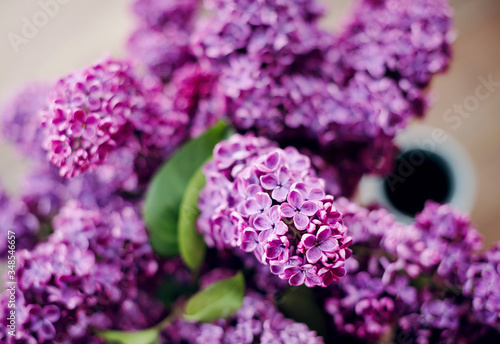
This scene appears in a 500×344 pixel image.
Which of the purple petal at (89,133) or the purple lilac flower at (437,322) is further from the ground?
the purple petal at (89,133)

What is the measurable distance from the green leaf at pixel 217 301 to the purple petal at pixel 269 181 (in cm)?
15

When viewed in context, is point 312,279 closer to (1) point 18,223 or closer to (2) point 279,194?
(2) point 279,194

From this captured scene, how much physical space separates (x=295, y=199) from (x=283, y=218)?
0.02m

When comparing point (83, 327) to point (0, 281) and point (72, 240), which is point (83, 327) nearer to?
point (72, 240)

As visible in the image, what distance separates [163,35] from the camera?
0.66m

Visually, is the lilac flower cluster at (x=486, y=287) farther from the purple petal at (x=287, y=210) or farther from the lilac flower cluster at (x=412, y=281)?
the purple petal at (x=287, y=210)

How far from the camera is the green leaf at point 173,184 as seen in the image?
0.50 m

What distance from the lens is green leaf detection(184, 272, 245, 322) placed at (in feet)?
1.52

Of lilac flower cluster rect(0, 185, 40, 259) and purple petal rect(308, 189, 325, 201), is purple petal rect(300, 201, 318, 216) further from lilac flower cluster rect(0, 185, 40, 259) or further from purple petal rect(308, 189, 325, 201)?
lilac flower cluster rect(0, 185, 40, 259)

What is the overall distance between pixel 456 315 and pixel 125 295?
362 mm

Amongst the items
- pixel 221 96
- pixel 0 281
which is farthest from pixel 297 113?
pixel 0 281

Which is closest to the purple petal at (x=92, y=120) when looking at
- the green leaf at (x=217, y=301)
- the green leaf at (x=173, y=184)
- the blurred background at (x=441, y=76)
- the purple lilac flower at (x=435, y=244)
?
the green leaf at (x=173, y=184)

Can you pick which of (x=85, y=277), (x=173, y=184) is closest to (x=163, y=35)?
(x=173, y=184)
